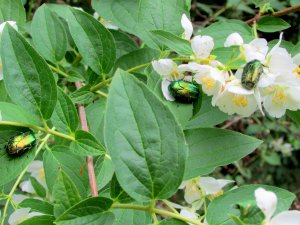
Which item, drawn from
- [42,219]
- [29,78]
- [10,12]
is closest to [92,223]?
[42,219]

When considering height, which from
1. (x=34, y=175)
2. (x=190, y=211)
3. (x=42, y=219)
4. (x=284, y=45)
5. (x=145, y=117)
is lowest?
(x=34, y=175)

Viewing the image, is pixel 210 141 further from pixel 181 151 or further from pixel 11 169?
pixel 11 169

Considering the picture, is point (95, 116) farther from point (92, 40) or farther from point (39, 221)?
point (39, 221)

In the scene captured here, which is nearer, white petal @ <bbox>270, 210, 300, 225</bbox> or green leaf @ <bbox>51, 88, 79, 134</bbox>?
white petal @ <bbox>270, 210, 300, 225</bbox>

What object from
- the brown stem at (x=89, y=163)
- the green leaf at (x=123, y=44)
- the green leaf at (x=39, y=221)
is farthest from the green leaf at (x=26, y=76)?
the green leaf at (x=123, y=44)

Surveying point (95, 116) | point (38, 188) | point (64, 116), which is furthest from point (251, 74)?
point (38, 188)

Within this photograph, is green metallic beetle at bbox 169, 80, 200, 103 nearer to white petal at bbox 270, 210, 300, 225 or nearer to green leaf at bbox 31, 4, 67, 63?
white petal at bbox 270, 210, 300, 225

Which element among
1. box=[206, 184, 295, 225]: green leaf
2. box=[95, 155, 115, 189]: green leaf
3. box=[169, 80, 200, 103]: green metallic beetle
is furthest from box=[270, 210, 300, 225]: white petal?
box=[95, 155, 115, 189]: green leaf
